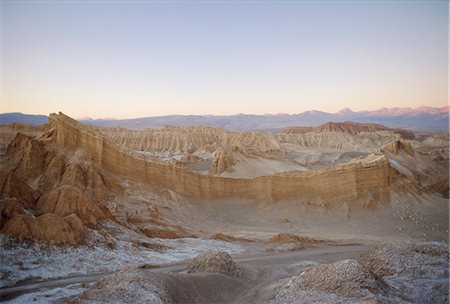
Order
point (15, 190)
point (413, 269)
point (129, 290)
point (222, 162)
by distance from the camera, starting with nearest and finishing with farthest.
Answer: point (129, 290)
point (413, 269)
point (15, 190)
point (222, 162)

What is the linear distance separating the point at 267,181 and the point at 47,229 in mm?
15662

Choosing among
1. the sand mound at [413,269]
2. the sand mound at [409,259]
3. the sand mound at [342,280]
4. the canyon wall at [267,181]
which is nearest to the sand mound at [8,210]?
the canyon wall at [267,181]

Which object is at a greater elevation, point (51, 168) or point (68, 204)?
point (51, 168)

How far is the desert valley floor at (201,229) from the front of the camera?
12.1 metres

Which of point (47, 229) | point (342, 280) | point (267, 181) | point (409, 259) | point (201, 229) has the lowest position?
point (201, 229)

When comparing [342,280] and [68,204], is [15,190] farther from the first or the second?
[342,280]

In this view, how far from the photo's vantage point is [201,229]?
75.5 ft

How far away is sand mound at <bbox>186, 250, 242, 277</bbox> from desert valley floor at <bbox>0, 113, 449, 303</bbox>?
0.04 metres

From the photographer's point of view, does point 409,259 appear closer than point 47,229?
Yes

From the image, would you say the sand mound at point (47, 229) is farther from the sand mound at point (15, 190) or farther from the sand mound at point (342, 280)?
the sand mound at point (342, 280)

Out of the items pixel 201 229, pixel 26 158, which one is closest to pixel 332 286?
pixel 201 229

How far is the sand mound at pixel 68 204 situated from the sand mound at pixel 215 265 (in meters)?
5.10

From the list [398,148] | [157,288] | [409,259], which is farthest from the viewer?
[398,148]

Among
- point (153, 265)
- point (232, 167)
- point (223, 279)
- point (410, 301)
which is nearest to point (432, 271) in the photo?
point (410, 301)
